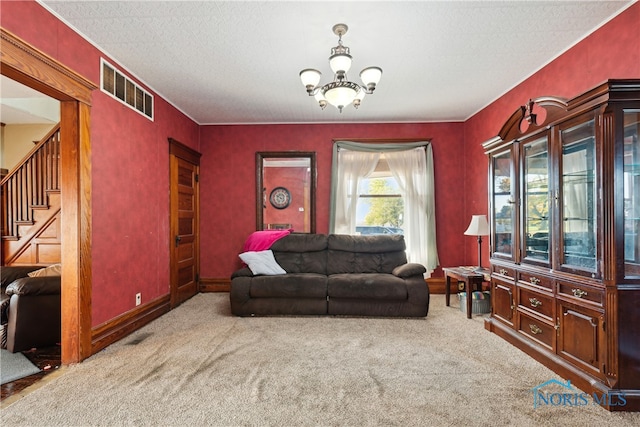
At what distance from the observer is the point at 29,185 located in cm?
387

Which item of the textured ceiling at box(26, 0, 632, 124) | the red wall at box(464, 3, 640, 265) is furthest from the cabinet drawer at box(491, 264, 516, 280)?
the textured ceiling at box(26, 0, 632, 124)

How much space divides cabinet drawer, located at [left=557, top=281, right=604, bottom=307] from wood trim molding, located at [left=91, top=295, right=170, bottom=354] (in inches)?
147

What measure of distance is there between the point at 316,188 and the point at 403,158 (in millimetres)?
1462

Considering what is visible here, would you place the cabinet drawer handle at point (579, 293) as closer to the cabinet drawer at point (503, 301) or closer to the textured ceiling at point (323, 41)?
the cabinet drawer at point (503, 301)

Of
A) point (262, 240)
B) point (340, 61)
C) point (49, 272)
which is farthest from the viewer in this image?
point (262, 240)

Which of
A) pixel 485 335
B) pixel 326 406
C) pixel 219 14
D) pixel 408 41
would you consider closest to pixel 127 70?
pixel 219 14

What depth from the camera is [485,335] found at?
10.4 feet

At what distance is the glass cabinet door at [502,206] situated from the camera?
3.01 meters

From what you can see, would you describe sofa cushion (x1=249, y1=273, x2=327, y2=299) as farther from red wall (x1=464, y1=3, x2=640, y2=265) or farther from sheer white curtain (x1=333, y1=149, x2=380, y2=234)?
red wall (x1=464, y1=3, x2=640, y2=265)

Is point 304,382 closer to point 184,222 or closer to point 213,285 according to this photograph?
point 184,222

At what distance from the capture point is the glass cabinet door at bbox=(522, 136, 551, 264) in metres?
2.57

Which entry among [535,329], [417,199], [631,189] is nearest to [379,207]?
[417,199]

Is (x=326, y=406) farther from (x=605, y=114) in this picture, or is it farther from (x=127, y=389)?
(x=605, y=114)

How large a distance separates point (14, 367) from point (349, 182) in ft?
13.9
